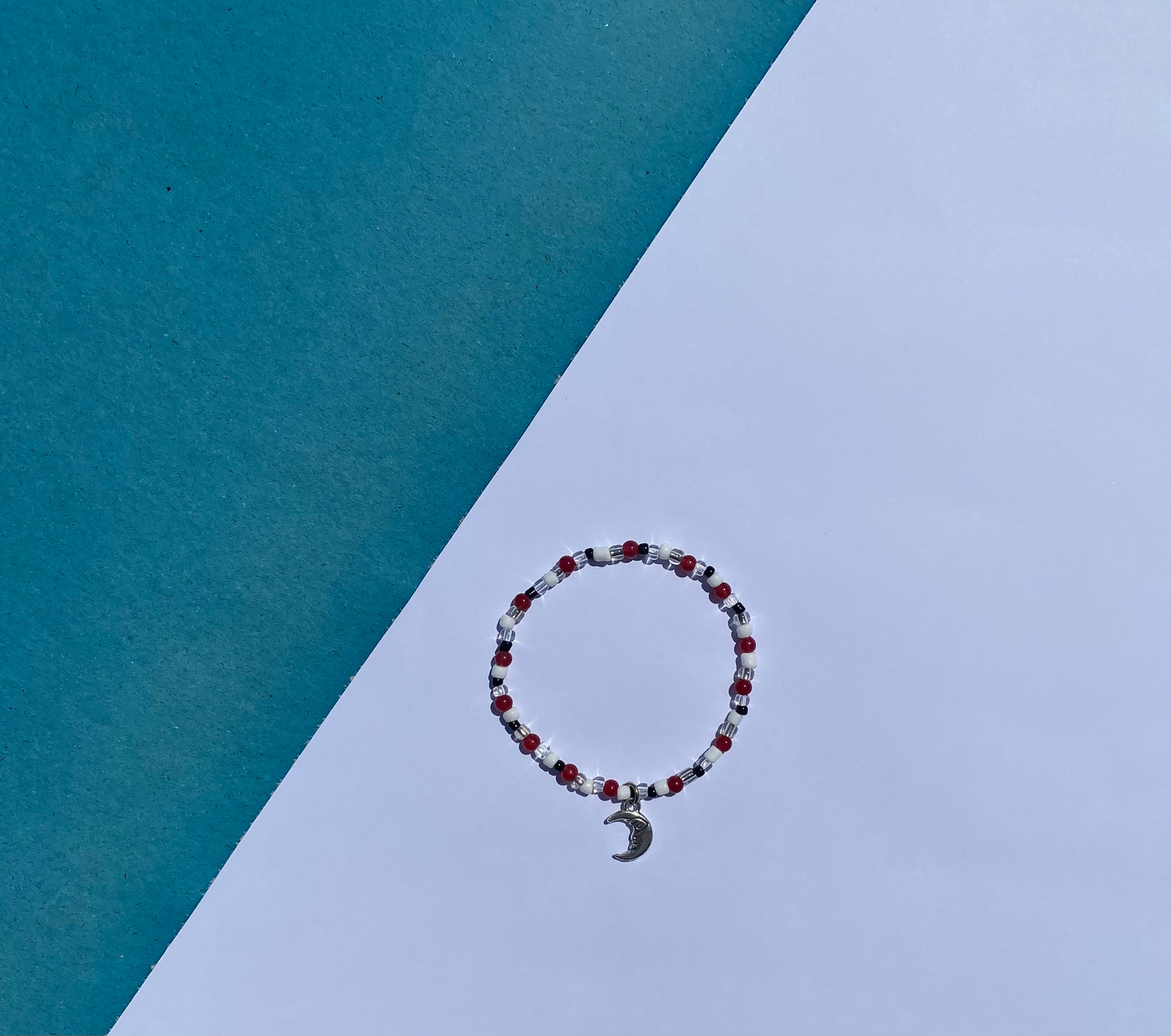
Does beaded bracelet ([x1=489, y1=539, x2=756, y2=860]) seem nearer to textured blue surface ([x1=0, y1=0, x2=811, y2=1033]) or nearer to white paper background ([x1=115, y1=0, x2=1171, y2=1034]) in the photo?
white paper background ([x1=115, y1=0, x2=1171, y2=1034])

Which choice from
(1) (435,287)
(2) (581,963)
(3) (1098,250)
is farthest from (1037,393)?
(2) (581,963)

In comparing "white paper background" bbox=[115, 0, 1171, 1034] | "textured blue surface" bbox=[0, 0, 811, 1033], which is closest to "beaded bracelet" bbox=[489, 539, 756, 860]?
"white paper background" bbox=[115, 0, 1171, 1034]

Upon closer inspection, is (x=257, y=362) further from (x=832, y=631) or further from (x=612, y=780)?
(x=832, y=631)

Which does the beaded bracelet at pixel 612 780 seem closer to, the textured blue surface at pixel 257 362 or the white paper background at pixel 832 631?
the white paper background at pixel 832 631

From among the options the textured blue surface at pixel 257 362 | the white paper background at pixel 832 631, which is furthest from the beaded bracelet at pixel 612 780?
the textured blue surface at pixel 257 362

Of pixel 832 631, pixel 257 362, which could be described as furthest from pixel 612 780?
pixel 257 362
